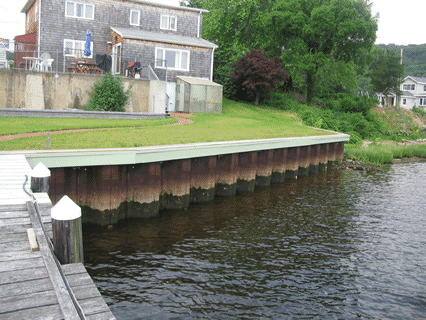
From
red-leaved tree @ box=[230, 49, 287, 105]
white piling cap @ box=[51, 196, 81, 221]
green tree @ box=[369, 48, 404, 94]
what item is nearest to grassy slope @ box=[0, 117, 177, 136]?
white piling cap @ box=[51, 196, 81, 221]

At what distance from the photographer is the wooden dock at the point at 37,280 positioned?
138 inches

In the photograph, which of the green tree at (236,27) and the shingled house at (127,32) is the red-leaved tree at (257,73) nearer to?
the shingled house at (127,32)

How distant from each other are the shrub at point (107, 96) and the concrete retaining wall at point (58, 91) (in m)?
0.61

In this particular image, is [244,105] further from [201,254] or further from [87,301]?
[87,301]

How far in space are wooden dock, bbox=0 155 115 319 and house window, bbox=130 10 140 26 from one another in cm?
2668

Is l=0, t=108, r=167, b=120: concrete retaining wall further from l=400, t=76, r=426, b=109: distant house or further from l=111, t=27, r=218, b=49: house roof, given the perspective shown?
l=400, t=76, r=426, b=109: distant house

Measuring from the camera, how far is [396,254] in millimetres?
10133

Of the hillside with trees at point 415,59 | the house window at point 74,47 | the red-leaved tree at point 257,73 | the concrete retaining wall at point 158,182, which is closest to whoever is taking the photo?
the concrete retaining wall at point 158,182

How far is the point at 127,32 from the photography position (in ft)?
92.0

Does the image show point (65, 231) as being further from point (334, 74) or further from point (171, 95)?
point (334, 74)

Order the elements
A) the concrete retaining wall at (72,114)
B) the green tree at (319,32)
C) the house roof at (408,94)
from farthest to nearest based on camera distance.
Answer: the house roof at (408,94)
the green tree at (319,32)
the concrete retaining wall at (72,114)

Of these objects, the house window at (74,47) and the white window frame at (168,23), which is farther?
the white window frame at (168,23)

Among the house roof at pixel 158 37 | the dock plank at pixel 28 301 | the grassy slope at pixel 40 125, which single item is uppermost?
the house roof at pixel 158 37

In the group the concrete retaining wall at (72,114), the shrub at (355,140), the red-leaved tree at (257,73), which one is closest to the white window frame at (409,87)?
the shrub at (355,140)
